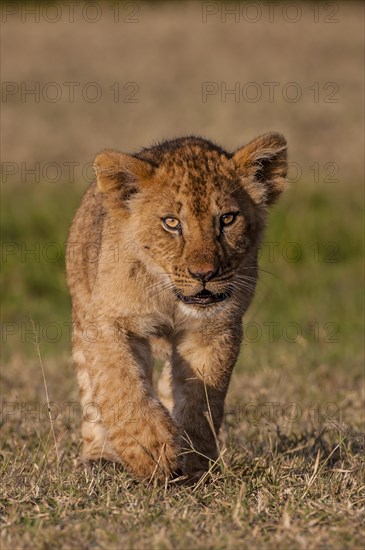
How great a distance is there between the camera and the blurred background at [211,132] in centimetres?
988

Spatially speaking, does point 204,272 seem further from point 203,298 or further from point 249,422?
point 249,422

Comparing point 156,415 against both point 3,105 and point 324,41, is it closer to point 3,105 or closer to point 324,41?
point 3,105

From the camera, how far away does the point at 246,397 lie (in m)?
7.62

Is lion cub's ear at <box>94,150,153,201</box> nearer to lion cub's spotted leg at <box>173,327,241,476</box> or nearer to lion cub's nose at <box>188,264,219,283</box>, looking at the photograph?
lion cub's nose at <box>188,264,219,283</box>

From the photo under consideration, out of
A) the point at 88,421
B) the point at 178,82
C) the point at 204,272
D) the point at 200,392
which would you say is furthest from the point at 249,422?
the point at 178,82

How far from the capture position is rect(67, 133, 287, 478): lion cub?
512 centimetres

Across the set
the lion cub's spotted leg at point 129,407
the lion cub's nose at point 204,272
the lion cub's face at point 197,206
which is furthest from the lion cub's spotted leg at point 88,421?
the lion cub's nose at point 204,272

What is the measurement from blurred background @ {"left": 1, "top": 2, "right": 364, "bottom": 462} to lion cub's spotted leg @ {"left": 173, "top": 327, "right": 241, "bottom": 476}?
6.61ft

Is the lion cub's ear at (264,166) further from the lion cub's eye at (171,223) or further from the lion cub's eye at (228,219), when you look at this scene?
the lion cub's eye at (171,223)

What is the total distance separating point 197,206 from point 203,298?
1.52ft

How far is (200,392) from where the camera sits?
5.42 meters

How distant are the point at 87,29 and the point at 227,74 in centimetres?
620

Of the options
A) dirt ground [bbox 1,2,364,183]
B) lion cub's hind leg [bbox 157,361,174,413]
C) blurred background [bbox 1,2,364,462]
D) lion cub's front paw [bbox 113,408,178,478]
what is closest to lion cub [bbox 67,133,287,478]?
lion cub's front paw [bbox 113,408,178,478]

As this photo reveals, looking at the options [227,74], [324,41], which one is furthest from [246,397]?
[324,41]
